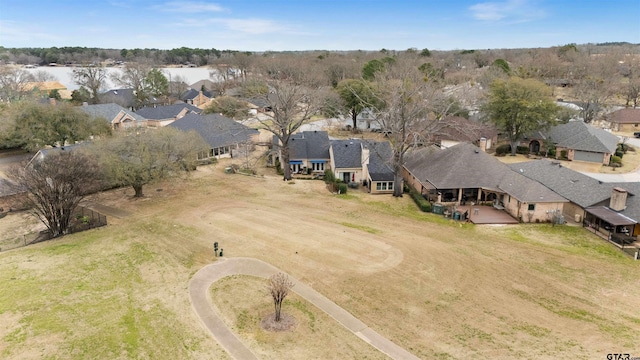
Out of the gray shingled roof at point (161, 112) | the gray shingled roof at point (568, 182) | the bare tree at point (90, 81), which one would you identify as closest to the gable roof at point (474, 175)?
the gray shingled roof at point (568, 182)

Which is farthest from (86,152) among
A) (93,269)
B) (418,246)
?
(418,246)

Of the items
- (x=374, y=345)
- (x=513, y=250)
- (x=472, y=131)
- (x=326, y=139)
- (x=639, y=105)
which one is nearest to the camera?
(x=374, y=345)

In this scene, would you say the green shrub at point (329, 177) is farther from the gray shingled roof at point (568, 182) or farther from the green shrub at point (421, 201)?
the gray shingled roof at point (568, 182)

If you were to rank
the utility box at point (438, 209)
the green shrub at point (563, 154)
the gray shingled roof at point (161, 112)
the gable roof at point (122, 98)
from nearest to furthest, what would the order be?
1. the utility box at point (438, 209)
2. the green shrub at point (563, 154)
3. the gray shingled roof at point (161, 112)
4. the gable roof at point (122, 98)

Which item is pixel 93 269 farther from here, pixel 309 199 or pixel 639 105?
pixel 639 105

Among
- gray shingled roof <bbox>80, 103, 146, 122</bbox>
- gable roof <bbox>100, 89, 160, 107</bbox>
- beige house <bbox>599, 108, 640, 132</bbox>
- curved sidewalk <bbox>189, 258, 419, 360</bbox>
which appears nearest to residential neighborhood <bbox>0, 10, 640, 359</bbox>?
curved sidewalk <bbox>189, 258, 419, 360</bbox>

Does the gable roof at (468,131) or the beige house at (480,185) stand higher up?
the gable roof at (468,131)

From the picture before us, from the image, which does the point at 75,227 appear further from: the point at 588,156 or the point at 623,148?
the point at 623,148
